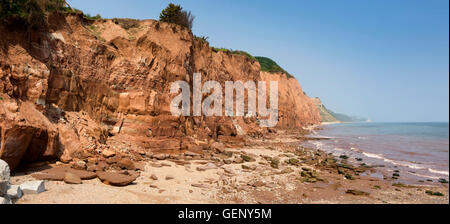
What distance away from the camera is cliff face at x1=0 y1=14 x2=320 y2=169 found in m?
8.84

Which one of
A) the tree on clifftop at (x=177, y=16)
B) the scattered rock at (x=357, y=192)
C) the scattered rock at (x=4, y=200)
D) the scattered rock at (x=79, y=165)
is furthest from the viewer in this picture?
the tree on clifftop at (x=177, y=16)

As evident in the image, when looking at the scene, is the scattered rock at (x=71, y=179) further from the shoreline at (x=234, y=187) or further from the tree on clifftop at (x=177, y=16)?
the tree on clifftop at (x=177, y=16)

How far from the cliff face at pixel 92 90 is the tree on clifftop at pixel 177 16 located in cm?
129

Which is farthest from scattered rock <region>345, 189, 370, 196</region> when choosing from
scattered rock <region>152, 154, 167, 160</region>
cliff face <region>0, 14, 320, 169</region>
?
scattered rock <region>152, 154, 167, 160</region>

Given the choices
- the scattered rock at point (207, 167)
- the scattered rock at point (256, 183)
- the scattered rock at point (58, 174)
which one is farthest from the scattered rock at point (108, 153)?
the scattered rock at point (256, 183)

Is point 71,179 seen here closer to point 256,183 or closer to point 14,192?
point 14,192

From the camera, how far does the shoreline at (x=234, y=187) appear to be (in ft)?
22.5

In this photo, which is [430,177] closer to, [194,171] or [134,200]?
[194,171]

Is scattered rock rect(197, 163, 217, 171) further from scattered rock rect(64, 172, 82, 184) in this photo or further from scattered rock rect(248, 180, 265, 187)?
scattered rock rect(64, 172, 82, 184)

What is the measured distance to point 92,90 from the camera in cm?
1385

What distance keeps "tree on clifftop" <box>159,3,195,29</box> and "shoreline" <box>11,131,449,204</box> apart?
12494 mm

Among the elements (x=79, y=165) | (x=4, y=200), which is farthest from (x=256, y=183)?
(x=4, y=200)

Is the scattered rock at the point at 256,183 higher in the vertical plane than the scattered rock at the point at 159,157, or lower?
lower

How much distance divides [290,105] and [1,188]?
191 ft
